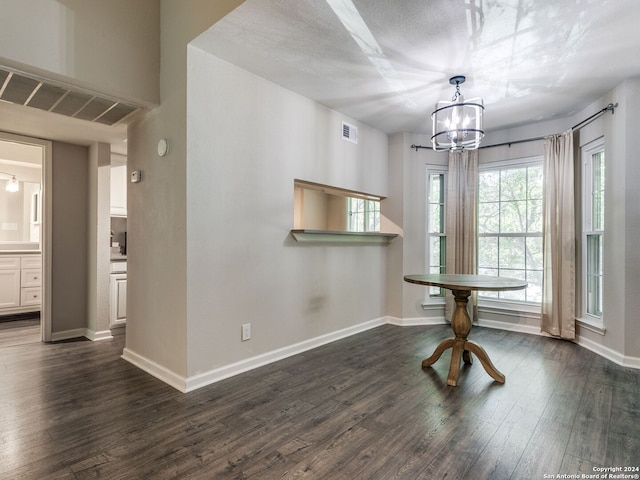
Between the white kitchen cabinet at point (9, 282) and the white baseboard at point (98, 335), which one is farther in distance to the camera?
the white kitchen cabinet at point (9, 282)

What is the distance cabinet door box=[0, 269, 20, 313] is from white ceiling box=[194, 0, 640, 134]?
467cm

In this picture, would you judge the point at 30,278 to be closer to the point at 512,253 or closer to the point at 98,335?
the point at 98,335

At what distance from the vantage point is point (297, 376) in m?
2.68

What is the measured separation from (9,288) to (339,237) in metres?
4.78

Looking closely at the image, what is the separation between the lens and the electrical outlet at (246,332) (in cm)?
277

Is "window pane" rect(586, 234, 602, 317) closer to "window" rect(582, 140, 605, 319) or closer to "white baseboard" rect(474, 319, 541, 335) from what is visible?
"window" rect(582, 140, 605, 319)

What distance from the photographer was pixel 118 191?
4430mm

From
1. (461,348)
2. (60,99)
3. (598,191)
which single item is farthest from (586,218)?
(60,99)

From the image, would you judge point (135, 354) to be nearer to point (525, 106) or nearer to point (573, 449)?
point (573, 449)

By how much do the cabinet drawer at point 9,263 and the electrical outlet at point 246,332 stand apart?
4.29 meters

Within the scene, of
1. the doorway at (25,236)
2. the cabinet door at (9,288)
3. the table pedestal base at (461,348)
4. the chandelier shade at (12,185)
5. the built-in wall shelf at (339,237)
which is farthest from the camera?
the chandelier shade at (12,185)

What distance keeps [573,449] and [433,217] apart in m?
3.18

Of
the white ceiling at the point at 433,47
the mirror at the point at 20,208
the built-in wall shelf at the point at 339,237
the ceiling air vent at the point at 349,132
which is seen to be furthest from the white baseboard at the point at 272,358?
the mirror at the point at 20,208

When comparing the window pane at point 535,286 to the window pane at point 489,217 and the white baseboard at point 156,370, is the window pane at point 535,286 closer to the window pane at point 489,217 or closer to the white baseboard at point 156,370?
the window pane at point 489,217
